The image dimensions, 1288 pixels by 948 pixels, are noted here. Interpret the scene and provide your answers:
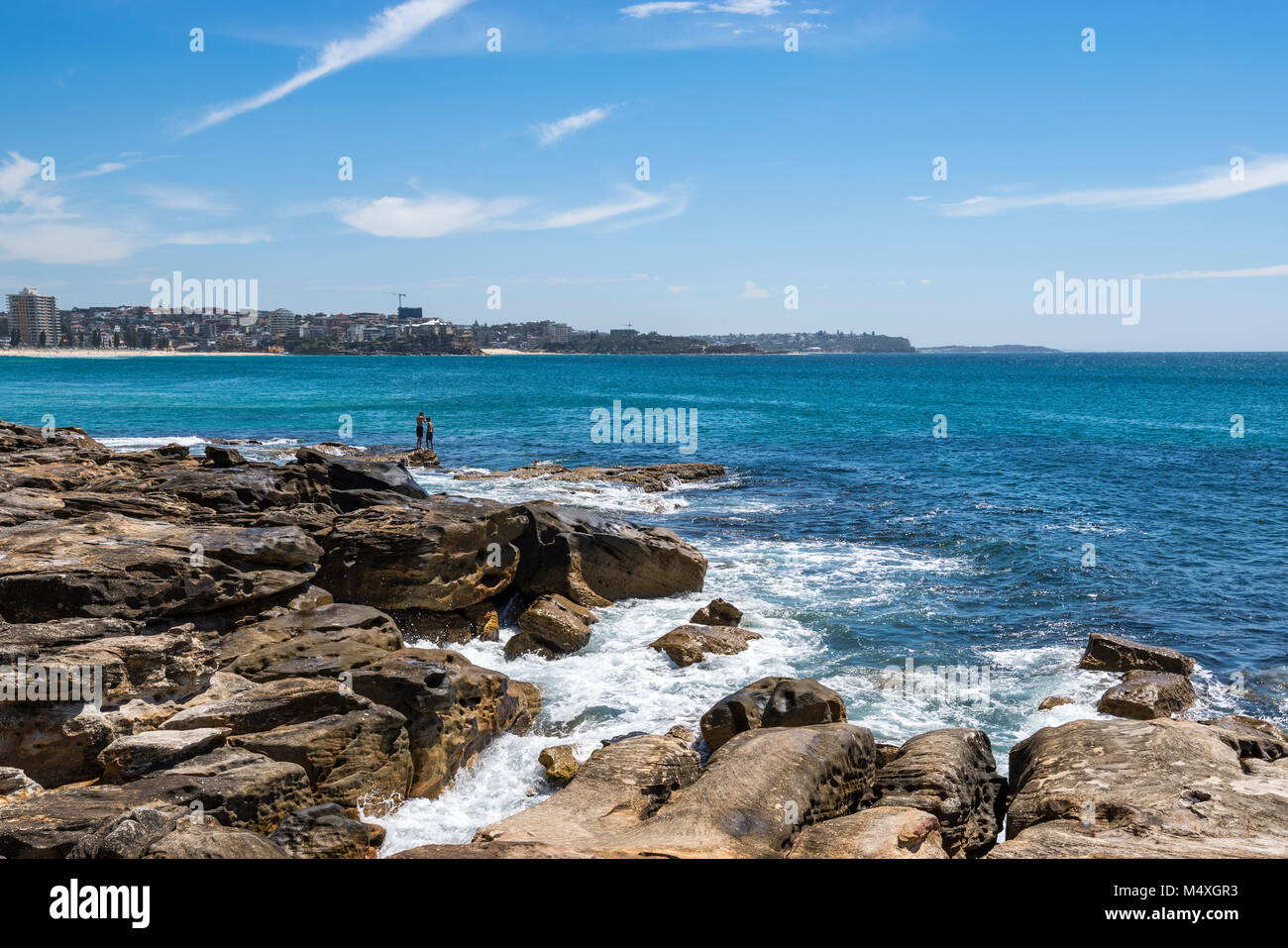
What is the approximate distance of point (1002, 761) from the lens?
14531 mm

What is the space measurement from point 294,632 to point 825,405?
253ft

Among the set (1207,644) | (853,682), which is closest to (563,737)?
(853,682)

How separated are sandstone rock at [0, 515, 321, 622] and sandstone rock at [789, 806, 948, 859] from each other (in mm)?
10608

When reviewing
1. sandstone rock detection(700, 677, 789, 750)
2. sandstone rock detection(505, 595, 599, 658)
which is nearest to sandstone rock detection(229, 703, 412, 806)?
sandstone rock detection(700, 677, 789, 750)

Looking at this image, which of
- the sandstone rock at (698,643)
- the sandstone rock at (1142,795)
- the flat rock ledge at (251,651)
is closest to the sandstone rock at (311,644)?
the flat rock ledge at (251,651)

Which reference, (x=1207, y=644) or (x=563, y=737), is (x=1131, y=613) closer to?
(x=1207, y=644)

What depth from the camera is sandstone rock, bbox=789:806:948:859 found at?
9.34 m

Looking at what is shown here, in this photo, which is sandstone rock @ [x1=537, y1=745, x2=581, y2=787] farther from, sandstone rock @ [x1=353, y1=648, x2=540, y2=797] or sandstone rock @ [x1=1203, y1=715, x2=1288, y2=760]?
sandstone rock @ [x1=1203, y1=715, x2=1288, y2=760]

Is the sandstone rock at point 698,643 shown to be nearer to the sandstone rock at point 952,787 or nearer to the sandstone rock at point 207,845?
the sandstone rock at point 952,787

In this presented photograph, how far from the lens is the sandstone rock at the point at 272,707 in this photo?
1170 centimetres

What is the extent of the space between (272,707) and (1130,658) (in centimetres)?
1672

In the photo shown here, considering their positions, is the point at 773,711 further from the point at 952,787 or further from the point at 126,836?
the point at 126,836

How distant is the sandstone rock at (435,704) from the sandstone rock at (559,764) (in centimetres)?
120

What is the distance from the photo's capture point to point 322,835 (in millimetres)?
10273
